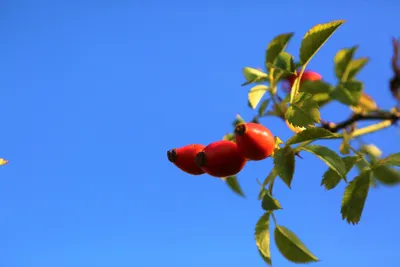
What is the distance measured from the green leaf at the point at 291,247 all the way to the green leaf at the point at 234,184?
55 cm

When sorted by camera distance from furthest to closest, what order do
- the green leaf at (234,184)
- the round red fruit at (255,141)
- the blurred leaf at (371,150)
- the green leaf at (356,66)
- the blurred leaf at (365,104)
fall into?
the green leaf at (234,184)
the blurred leaf at (371,150)
the green leaf at (356,66)
the blurred leaf at (365,104)
the round red fruit at (255,141)

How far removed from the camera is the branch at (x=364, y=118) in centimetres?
230

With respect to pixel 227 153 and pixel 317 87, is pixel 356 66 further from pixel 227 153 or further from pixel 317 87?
pixel 227 153

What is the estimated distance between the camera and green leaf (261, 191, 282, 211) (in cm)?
202

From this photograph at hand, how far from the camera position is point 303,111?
1.97m

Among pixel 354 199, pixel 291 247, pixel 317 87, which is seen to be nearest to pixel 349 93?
pixel 317 87

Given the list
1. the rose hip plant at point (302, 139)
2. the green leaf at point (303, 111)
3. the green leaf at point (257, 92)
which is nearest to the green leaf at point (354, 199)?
the rose hip plant at point (302, 139)

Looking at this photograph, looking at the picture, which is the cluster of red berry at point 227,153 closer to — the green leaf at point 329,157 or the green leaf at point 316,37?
the green leaf at point 329,157

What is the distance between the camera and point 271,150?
6.74 feet

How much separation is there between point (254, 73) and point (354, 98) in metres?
0.63

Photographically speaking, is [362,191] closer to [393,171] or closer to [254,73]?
[393,171]

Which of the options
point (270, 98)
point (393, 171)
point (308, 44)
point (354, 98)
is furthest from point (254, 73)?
point (393, 171)

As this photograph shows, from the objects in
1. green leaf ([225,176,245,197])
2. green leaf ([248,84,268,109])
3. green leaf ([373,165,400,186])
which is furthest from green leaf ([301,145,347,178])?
green leaf ([225,176,245,197])

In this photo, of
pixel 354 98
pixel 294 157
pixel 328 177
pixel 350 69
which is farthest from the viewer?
pixel 350 69
